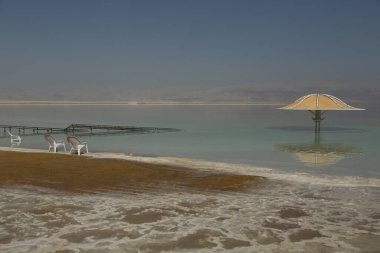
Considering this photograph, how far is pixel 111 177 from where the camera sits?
12688 mm

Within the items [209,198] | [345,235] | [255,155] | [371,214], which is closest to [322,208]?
[371,214]

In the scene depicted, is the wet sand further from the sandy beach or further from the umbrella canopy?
the umbrella canopy

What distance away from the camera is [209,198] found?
384 inches

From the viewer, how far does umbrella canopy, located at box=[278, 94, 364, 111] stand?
39.6 meters

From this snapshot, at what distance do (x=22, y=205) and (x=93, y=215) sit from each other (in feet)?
6.19

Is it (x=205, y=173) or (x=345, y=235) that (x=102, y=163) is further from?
(x=345, y=235)

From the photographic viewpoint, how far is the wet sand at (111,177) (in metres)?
11.2

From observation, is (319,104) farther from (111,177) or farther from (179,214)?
(179,214)

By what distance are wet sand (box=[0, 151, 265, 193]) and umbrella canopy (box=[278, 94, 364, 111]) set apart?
90.9ft

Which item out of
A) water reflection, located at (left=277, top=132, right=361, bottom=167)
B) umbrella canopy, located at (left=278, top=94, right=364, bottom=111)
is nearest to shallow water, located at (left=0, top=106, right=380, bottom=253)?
water reflection, located at (left=277, top=132, right=361, bottom=167)

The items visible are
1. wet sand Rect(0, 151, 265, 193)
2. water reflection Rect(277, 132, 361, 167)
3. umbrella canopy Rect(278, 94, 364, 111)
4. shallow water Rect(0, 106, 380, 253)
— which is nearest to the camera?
shallow water Rect(0, 106, 380, 253)

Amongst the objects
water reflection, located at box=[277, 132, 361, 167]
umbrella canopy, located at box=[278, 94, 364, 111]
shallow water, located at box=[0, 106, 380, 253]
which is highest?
umbrella canopy, located at box=[278, 94, 364, 111]

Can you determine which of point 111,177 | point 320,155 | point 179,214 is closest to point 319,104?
point 320,155

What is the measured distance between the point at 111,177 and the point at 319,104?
31502 millimetres
